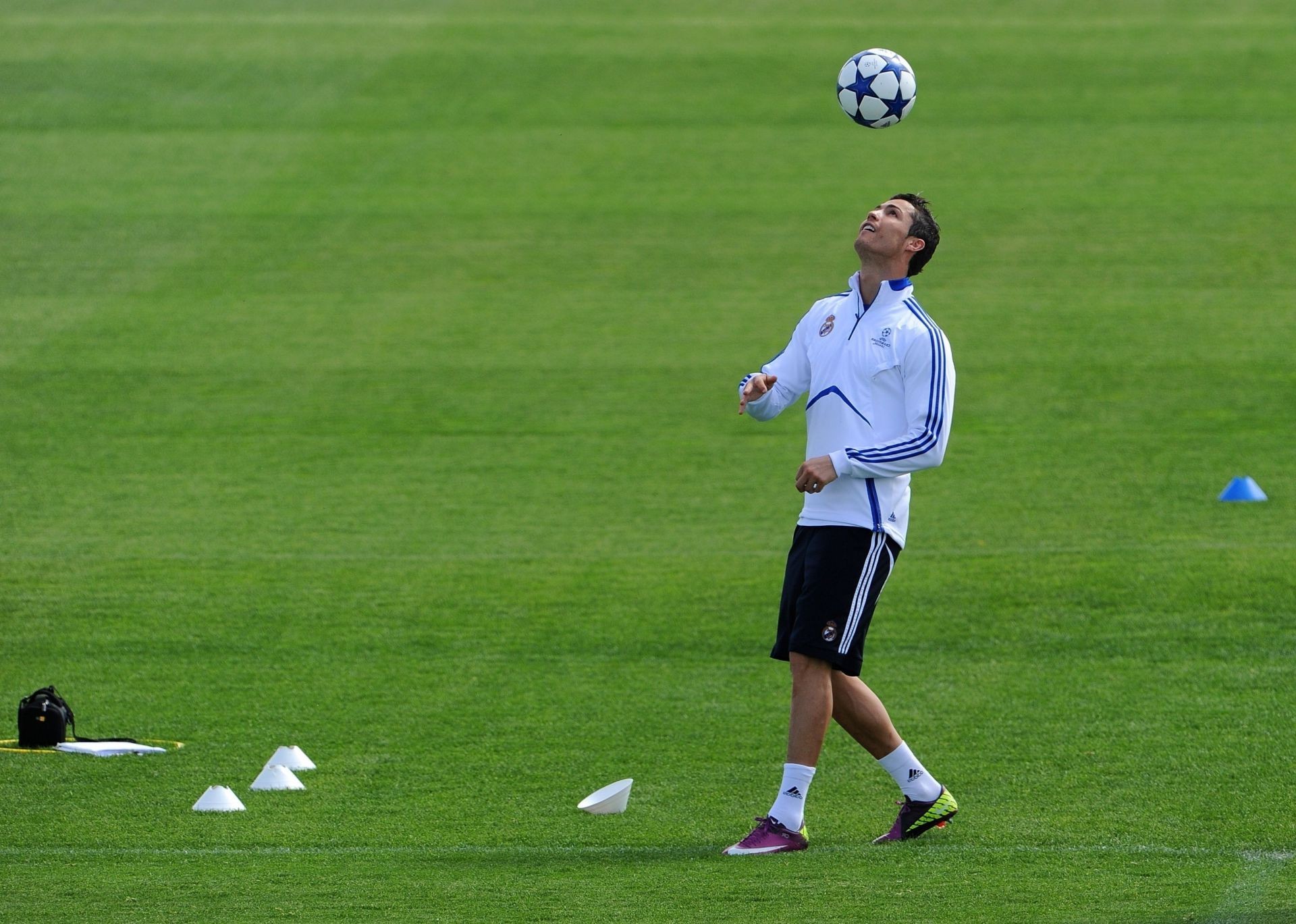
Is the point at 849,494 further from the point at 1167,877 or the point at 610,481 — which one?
the point at 610,481

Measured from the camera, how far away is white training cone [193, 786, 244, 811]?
6164mm

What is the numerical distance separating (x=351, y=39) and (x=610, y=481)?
17.3 metres

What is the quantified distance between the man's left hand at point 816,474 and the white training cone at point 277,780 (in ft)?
7.51

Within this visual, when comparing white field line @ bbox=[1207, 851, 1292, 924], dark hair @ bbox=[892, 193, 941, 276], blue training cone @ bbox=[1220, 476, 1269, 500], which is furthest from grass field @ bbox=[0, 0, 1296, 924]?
dark hair @ bbox=[892, 193, 941, 276]

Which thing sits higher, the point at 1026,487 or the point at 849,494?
the point at 849,494

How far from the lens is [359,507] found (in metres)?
11.6

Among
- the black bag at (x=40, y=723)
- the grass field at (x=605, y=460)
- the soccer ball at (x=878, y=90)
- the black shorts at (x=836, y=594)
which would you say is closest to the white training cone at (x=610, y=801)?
the grass field at (x=605, y=460)

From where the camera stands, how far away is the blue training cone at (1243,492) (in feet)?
37.0

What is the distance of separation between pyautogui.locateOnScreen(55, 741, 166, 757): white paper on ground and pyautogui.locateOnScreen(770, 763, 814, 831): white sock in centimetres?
271

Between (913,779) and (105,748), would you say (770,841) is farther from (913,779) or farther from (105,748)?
(105,748)

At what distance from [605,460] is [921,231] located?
23.8 feet

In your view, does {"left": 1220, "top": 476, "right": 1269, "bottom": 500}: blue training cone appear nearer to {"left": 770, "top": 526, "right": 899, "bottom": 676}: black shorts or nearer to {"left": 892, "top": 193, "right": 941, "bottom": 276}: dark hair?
{"left": 892, "top": 193, "right": 941, "bottom": 276}: dark hair

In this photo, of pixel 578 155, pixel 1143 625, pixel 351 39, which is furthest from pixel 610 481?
pixel 351 39

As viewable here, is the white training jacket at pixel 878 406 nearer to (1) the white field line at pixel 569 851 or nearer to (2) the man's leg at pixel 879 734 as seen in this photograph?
(2) the man's leg at pixel 879 734
